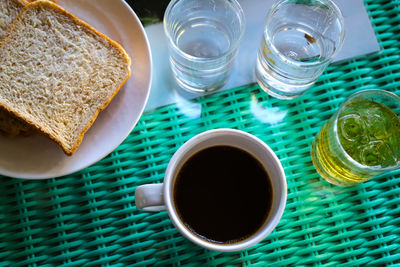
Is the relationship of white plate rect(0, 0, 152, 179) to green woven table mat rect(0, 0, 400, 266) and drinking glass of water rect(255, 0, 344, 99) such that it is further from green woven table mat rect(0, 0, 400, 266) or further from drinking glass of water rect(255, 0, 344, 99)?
drinking glass of water rect(255, 0, 344, 99)

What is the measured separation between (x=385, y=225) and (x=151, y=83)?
2.07ft

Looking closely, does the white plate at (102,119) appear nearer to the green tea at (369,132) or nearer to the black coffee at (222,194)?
the black coffee at (222,194)

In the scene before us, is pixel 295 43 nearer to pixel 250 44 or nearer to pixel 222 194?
pixel 250 44

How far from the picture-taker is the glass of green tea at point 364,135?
0.95 meters

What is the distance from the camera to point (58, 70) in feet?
3.18

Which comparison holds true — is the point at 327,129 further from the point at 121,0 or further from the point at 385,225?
the point at 121,0

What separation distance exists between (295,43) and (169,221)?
1.67 feet

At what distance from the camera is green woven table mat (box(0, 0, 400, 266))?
983 mm

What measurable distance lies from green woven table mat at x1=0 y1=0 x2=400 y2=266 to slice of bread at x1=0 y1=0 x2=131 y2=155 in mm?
119

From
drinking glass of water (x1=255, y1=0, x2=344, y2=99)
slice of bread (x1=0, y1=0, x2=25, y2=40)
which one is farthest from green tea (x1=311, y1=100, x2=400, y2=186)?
slice of bread (x1=0, y1=0, x2=25, y2=40)

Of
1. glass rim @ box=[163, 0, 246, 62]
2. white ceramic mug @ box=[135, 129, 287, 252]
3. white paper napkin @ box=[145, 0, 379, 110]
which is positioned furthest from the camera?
white paper napkin @ box=[145, 0, 379, 110]

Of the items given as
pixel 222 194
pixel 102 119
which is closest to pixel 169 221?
pixel 222 194

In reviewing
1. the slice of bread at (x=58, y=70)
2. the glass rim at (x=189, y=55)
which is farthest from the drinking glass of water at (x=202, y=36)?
the slice of bread at (x=58, y=70)

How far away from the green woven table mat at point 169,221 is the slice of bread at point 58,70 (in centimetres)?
12
